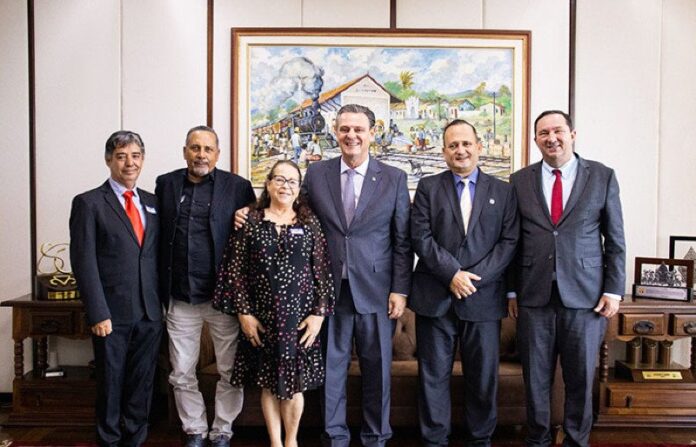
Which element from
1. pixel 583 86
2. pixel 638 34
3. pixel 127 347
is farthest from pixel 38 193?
pixel 638 34

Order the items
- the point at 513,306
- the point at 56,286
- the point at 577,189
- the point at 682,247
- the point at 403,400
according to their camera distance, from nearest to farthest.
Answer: the point at 577,189
the point at 513,306
the point at 403,400
the point at 56,286
the point at 682,247

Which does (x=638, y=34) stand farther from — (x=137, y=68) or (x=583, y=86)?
(x=137, y=68)

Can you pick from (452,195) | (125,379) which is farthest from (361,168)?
(125,379)

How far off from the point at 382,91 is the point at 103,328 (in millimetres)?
2329

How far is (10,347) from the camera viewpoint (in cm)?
387

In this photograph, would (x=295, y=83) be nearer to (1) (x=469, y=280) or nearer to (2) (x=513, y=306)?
(1) (x=469, y=280)

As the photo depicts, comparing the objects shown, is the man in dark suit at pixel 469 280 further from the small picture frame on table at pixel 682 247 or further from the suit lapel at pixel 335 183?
the small picture frame on table at pixel 682 247

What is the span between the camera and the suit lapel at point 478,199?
2.72 metres

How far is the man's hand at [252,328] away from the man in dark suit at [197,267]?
250 mm

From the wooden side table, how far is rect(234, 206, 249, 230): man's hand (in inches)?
89.5

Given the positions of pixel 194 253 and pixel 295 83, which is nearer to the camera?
pixel 194 253

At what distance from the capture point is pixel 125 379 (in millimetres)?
2816

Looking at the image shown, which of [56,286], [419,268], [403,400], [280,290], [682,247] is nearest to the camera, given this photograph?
[280,290]

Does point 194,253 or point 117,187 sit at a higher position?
point 117,187
